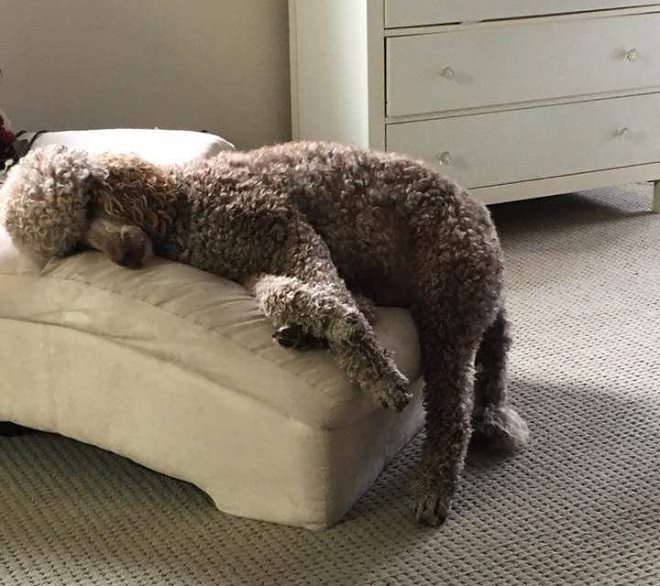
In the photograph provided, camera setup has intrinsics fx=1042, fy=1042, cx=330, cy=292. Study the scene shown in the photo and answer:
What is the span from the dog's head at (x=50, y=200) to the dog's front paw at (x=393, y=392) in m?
0.58

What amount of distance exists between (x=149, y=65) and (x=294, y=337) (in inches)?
62.1

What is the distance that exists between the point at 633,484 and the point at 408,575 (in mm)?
486

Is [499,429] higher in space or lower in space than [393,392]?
lower

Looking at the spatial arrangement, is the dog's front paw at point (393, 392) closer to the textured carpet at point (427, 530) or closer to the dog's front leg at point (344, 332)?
the dog's front leg at point (344, 332)

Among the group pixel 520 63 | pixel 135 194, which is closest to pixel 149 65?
A: pixel 520 63

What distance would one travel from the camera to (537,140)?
2902mm

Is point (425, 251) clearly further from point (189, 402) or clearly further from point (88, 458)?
point (88, 458)

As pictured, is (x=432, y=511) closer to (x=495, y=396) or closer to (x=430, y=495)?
(x=430, y=495)

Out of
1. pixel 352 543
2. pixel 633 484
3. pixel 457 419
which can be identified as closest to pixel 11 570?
pixel 352 543


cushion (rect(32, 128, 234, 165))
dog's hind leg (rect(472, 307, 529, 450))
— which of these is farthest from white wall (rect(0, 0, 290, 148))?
dog's hind leg (rect(472, 307, 529, 450))

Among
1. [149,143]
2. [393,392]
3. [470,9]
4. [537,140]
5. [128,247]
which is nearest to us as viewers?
[393,392]

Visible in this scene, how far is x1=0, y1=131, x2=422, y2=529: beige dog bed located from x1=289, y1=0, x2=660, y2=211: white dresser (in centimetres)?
98

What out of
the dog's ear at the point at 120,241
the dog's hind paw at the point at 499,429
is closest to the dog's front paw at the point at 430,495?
the dog's hind paw at the point at 499,429

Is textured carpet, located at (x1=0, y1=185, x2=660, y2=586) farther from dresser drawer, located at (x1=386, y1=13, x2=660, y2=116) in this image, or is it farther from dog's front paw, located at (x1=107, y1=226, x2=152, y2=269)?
dresser drawer, located at (x1=386, y1=13, x2=660, y2=116)
